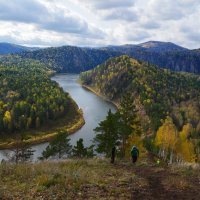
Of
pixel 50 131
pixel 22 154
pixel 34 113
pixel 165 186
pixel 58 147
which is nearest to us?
pixel 165 186

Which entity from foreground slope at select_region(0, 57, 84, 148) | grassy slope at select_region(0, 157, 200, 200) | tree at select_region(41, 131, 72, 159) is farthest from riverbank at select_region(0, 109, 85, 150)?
grassy slope at select_region(0, 157, 200, 200)

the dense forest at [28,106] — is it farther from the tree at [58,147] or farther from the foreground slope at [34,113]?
the tree at [58,147]

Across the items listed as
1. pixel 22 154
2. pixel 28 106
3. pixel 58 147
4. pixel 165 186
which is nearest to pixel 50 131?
pixel 28 106

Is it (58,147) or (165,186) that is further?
(58,147)

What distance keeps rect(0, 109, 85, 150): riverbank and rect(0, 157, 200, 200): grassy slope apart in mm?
85488

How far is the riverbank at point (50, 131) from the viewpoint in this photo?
116 m

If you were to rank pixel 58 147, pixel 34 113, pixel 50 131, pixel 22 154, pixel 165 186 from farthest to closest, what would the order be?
pixel 34 113 < pixel 50 131 < pixel 58 147 < pixel 22 154 < pixel 165 186

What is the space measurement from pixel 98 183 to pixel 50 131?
116 meters

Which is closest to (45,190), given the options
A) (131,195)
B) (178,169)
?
(131,195)

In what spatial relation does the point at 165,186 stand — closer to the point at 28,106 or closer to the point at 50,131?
the point at 50,131

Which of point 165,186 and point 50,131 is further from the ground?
point 165,186

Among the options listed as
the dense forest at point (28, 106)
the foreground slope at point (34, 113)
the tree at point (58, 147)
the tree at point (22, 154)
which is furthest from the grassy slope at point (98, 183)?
the dense forest at point (28, 106)

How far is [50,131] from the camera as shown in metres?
136

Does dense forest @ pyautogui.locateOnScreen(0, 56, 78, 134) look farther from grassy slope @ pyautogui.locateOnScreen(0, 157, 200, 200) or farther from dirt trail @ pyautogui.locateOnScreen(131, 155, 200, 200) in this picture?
dirt trail @ pyautogui.locateOnScreen(131, 155, 200, 200)
